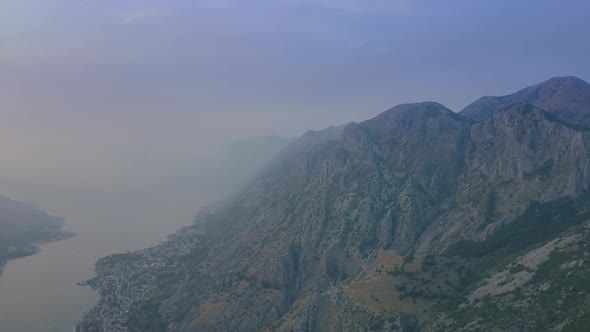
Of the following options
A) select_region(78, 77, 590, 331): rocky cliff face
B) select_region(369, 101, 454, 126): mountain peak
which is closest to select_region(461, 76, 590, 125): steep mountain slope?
select_region(369, 101, 454, 126): mountain peak

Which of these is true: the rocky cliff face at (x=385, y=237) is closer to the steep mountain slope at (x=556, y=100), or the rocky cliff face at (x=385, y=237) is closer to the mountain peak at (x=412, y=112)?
the mountain peak at (x=412, y=112)

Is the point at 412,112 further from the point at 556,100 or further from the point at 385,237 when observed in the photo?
A: the point at 385,237

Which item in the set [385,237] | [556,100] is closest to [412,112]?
[556,100]

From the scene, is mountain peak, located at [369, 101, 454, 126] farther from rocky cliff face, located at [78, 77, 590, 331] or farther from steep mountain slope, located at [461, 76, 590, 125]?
steep mountain slope, located at [461, 76, 590, 125]

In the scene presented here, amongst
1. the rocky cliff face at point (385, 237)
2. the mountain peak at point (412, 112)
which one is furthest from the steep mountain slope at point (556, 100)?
the rocky cliff face at point (385, 237)

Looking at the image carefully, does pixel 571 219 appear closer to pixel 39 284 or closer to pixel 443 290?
pixel 443 290
